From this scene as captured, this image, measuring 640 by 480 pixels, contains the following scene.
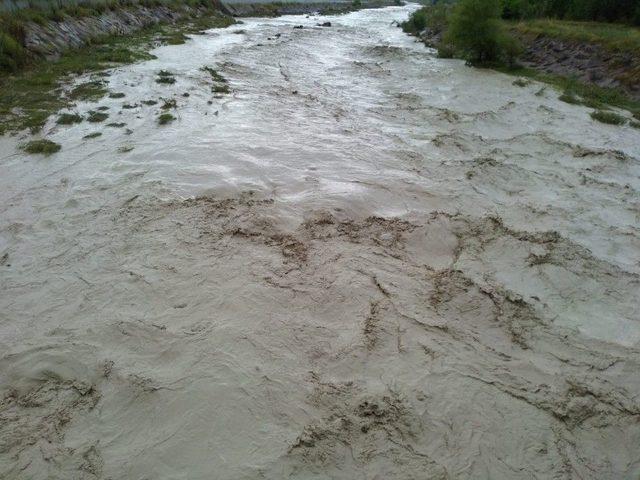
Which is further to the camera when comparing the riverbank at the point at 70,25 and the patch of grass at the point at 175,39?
the patch of grass at the point at 175,39

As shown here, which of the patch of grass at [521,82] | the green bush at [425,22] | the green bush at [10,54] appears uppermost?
the green bush at [10,54]

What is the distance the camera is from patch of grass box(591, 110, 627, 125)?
12.1m

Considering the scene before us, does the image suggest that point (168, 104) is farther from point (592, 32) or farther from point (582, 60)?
point (592, 32)

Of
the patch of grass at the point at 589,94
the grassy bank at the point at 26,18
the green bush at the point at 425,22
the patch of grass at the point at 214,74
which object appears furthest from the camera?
the green bush at the point at 425,22

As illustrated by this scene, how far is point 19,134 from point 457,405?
11255 millimetres

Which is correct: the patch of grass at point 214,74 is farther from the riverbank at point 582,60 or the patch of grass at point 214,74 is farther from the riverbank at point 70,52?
the riverbank at point 582,60

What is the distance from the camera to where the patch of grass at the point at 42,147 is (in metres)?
9.59

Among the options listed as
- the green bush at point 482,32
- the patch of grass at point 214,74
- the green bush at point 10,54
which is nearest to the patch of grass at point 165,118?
the patch of grass at point 214,74

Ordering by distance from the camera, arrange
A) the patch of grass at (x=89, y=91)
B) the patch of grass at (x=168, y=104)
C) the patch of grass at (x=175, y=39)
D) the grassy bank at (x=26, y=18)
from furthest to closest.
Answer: the patch of grass at (x=175, y=39)
the grassy bank at (x=26, y=18)
the patch of grass at (x=89, y=91)
the patch of grass at (x=168, y=104)

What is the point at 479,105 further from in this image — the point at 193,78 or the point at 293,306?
the point at 293,306

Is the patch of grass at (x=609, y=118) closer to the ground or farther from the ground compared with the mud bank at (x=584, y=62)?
closer to the ground

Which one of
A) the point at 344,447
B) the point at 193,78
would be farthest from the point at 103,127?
the point at 344,447

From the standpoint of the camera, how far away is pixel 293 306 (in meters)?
5.69

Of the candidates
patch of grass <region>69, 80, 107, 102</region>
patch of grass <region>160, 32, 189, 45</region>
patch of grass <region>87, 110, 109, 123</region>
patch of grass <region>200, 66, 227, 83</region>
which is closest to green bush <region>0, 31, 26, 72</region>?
patch of grass <region>69, 80, 107, 102</region>
